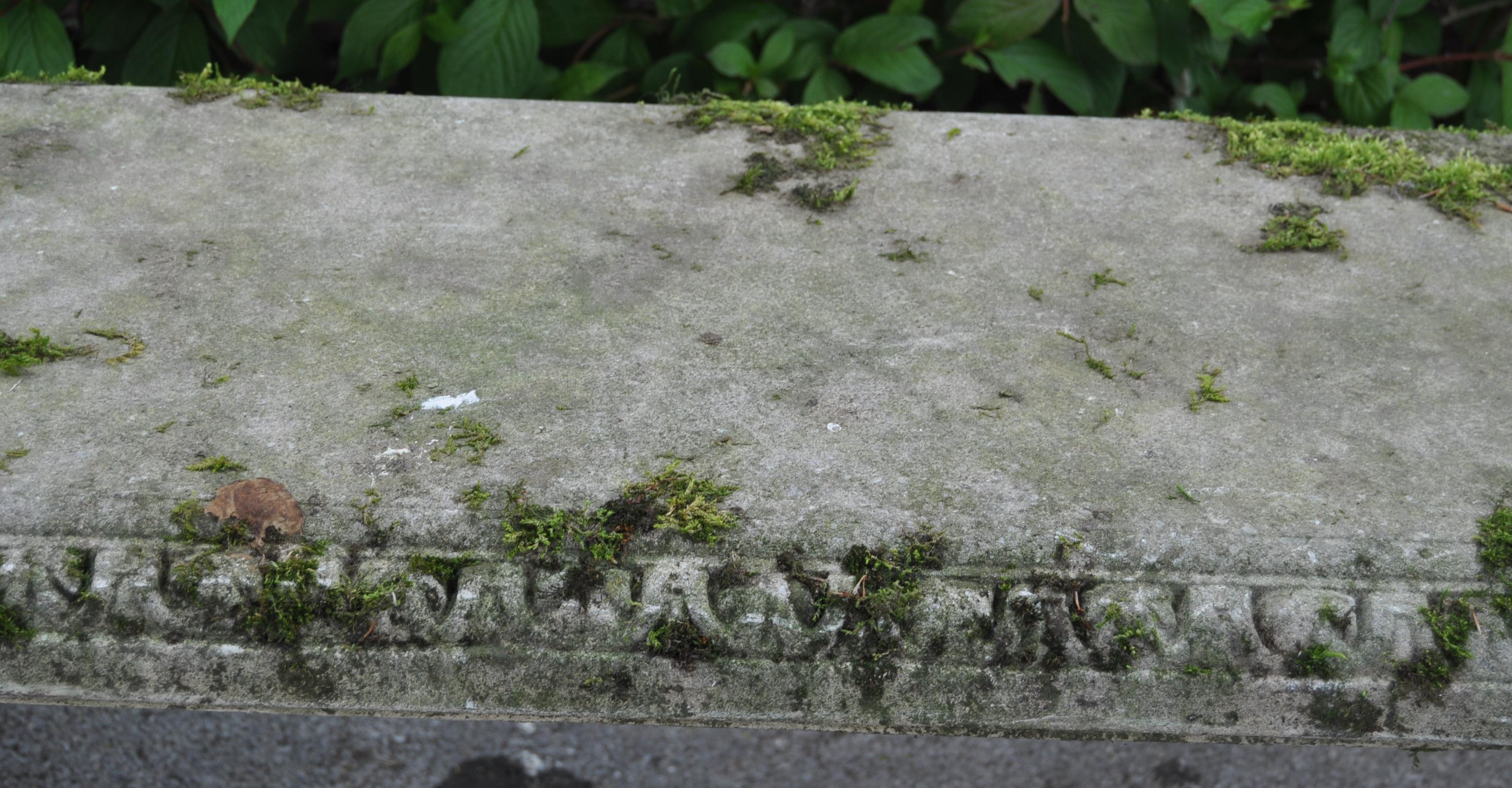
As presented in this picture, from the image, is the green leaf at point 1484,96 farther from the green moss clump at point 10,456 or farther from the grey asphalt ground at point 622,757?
the green moss clump at point 10,456

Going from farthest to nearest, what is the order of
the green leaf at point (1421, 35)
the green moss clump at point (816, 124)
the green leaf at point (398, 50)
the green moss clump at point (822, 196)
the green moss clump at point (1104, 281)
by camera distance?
the green leaf at point (1421, 35) < the green leaf at point (398, 50) < the green moss clump at point (816, 124) < the green moss clump at point (822, 196) < the green moss clump at point (1104, 281)

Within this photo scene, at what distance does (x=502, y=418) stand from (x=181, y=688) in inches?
16.4

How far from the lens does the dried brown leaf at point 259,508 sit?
1.09 metres

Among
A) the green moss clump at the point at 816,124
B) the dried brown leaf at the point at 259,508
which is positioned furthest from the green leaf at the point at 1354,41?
the dried brown leaf at the point at 259,508

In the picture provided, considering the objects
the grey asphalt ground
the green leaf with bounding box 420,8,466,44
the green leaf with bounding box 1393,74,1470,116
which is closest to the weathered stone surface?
the green leaf with bounding box 420,8,466,44

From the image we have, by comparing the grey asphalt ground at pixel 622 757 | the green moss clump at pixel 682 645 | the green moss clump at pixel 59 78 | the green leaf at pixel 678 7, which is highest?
the green leaf at pixel 678 7

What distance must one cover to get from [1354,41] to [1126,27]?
48 cm

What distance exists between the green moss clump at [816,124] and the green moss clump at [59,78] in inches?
40.0

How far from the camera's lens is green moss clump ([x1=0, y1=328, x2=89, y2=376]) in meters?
1.26

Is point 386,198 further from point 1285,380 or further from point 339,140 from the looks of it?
point 1285,380

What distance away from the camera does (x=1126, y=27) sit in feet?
6.52

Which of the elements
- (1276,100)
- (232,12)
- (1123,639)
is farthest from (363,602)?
(1276,100)

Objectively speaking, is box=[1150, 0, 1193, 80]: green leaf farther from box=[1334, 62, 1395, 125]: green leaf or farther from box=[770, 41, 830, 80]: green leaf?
box=[770, 41, 830, 80]: green leaf

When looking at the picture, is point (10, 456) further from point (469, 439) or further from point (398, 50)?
point (398, 50)
